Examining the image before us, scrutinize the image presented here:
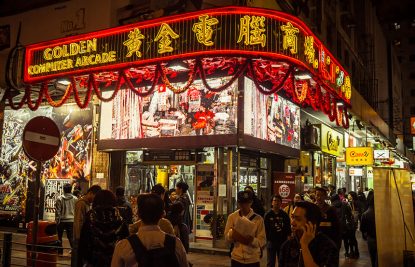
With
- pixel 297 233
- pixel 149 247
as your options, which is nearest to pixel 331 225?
pixel 297 233

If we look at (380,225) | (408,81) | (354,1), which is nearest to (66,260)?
(380,225)

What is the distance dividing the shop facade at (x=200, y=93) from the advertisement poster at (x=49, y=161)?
1.11 feet

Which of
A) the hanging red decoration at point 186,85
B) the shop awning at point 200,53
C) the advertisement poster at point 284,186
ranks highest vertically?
the shop awning at point 200,53

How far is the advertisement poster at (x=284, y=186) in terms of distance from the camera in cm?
1302

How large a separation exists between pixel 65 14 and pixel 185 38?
7741mm

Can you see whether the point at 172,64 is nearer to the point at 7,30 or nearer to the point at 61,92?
the point at 61,92

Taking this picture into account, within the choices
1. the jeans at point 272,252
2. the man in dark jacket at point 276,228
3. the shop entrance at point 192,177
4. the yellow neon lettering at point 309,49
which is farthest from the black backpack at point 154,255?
the shop entrance at point 192,177

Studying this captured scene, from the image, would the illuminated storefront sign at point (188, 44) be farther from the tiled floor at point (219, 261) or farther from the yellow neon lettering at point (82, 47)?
the tiled floor at point (219, 261)

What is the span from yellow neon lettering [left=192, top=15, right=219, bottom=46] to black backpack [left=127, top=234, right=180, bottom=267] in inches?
298

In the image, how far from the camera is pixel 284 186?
13055 mm

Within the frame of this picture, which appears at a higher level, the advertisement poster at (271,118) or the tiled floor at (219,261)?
the advertisement poster at (271,118)

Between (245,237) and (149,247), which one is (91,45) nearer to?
(245,237)

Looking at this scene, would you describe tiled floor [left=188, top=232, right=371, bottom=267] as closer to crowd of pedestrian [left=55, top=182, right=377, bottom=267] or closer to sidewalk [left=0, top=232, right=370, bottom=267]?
sidewalk [left=0, top=232, right=370, bottom=267]

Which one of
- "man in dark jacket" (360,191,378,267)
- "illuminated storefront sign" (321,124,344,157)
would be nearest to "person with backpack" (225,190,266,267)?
"man in dark jacket" (360,191,378,267)
